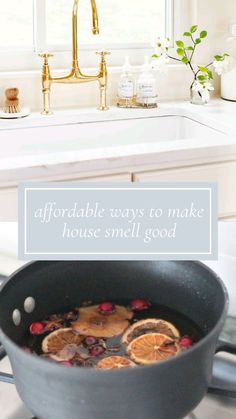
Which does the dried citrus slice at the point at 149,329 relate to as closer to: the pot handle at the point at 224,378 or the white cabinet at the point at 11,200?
the pot handle at the point at 224,378

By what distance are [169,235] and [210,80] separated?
210cm

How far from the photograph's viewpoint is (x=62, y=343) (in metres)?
0.66

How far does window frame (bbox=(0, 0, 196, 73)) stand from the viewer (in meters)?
2.51

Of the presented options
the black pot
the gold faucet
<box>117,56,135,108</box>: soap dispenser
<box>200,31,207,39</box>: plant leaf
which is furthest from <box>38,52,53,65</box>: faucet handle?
the black pot

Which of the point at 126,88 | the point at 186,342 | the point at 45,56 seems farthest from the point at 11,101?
the point at 186,342

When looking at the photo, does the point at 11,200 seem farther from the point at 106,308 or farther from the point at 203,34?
the point at 203,34

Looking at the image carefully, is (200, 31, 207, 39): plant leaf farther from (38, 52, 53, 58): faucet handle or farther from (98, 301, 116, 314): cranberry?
(98, 301, 116, 314): cranberry

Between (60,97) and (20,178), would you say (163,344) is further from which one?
(60,97)

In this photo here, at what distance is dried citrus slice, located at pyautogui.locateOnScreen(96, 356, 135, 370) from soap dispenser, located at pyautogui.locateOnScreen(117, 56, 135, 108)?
1.93 meters

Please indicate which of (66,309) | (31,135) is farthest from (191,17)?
(66,309)

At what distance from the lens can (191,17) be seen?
268 centimetres

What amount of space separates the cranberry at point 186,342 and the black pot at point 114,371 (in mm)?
26

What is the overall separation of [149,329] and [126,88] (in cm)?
189

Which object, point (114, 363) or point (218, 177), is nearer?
point (114, 363)
